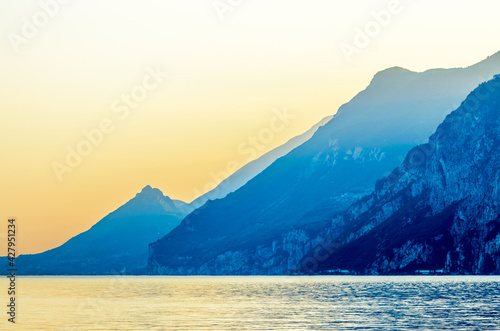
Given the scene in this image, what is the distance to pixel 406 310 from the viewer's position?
151750 millimetres

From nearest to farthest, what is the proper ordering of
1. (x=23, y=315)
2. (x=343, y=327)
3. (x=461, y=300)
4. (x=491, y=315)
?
1. (x=343, y=327)
2. (x=491, y=315)
3. (x=23, y=315)
4. (x=461, y=300)

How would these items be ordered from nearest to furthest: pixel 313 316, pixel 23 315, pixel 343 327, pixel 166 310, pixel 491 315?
pixel 343 327
pixel 491 315
pixel 313 316
pixel 23 315
pixel 166 310

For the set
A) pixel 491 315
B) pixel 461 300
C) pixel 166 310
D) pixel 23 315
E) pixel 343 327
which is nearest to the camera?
pixel 343 327

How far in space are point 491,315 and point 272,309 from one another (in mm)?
48564

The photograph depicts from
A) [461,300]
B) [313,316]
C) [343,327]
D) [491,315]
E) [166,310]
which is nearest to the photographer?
[343,327]

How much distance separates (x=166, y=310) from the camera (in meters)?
166

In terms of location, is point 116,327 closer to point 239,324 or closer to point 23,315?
point 239,324

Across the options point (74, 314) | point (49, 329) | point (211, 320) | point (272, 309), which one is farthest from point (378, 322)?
point (74, 314)

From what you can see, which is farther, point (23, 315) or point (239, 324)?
point (23, 315)

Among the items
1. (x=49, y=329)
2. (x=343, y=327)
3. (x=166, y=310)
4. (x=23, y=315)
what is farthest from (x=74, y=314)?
(x=343, y=327)

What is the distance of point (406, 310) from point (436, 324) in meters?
31.4

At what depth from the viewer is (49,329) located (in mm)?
123312

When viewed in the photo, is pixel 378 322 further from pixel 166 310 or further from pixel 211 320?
pixel 166 310

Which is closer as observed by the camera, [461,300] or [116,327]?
[116,327]
